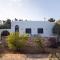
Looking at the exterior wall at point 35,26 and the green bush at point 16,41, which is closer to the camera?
the green bush at point 16,41

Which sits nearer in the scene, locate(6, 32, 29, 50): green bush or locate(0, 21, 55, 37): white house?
locate(6, 32, 29, 50): green bush

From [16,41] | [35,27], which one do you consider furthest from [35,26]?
[16,41]

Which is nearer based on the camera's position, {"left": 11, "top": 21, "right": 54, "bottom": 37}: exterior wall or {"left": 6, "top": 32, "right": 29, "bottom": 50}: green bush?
{"left": 6, "top": 32, "right": 29, "bottom": 50}: green bush

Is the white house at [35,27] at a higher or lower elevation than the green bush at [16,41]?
higher

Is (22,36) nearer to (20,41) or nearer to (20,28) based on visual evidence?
(20,41)

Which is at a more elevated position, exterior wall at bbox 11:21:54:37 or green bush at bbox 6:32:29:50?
exterior wall at bbox 11:21:54:37

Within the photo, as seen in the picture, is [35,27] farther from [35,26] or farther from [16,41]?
[16,41]

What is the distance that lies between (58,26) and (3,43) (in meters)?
10.6

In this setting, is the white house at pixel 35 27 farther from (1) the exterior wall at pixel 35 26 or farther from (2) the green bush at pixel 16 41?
(2) the green bush at pixel 16 41

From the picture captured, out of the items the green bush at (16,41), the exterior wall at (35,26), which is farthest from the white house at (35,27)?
the green bush at (16,41)

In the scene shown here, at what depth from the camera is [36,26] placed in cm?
3847

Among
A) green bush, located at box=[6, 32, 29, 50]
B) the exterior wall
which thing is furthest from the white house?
green bush, located at box=[6, 32, 29, 50]

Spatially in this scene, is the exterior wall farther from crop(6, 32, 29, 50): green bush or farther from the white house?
crop(6, 32, 29, 50): green bush

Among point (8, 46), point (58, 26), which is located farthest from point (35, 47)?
point (58, 26)
